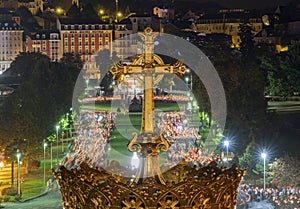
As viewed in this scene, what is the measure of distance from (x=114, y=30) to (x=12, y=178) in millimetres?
83896

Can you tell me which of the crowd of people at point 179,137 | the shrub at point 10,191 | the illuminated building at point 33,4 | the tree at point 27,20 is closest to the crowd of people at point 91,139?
the shrub at point 10,191

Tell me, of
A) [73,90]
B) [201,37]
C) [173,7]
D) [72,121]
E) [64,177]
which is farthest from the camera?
[173,7]

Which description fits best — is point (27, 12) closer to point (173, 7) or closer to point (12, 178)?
point (173, 7)

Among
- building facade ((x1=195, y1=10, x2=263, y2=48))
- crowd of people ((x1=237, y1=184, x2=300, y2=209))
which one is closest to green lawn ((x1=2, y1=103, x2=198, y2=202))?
crowd of people ((x1=237, y1=184, x2=300, y2=209))

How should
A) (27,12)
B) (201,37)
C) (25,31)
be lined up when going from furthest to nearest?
(27,12) → (25,31) → (201,37)

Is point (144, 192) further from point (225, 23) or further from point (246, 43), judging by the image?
point (225, 23)

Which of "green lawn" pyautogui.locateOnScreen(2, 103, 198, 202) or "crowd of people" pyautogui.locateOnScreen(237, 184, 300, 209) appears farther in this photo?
"green lawn" pyautogui.locateOnScreen(2, 103, 198, 202)

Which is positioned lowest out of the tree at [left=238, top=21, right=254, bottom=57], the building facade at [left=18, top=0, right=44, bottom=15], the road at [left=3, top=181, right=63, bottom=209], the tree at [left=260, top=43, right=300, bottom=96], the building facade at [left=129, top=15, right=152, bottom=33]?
the road at [left=3, top=181, right=63, bottom=209]

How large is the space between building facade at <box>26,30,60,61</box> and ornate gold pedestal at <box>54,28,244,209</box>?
4158 inches

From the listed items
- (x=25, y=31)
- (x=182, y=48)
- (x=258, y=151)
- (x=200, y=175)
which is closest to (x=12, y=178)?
(x=258, y=151)

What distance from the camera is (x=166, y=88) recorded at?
80.1 m

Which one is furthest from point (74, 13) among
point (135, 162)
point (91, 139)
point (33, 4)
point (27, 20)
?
point (135, 162)

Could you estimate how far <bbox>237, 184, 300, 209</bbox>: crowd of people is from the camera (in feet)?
72.8

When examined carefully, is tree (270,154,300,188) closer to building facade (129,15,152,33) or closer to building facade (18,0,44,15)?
building facade (129,15,152,33)
